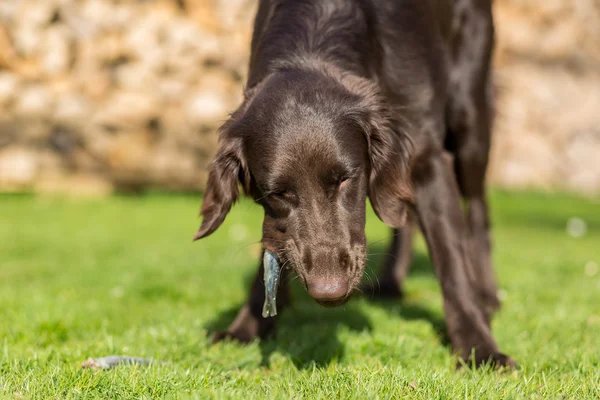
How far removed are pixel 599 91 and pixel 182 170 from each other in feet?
20.1

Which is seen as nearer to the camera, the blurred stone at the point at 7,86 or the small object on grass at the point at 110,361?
the small object on grass at the point at 110,361

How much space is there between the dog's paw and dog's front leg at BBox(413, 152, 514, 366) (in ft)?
0.49

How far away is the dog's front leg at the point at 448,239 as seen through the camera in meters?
3.00

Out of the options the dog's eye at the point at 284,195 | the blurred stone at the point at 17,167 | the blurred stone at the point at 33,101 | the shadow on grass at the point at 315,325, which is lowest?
the blurred stone at the point at 17,167

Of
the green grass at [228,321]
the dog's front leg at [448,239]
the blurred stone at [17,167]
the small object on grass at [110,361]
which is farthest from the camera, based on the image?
the blurred stone at [17,167]

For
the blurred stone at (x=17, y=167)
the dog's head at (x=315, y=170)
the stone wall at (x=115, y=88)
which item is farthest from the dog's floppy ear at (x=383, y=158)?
the blurred stone at (x=17, y=167)

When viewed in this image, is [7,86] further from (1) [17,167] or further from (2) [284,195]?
(2) [284,195]

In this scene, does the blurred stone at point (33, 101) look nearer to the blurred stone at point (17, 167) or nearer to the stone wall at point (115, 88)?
the stone wall at point (115, 88)

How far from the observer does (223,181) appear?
274cm

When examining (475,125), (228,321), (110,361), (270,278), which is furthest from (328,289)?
(475,125)

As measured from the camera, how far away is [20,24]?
8.17m

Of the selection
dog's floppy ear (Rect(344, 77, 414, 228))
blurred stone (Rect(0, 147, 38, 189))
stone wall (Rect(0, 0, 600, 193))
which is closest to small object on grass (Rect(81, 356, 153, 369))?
dog's floppy ear (Rect(344, 77, 414, 228))

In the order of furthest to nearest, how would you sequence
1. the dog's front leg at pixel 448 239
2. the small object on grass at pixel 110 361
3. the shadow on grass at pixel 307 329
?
the dog's front leg at pixel 448 239
the shadow on grass at pixel 307 329
the small object on grass at pixel 110 361

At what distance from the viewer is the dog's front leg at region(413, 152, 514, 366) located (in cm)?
300
